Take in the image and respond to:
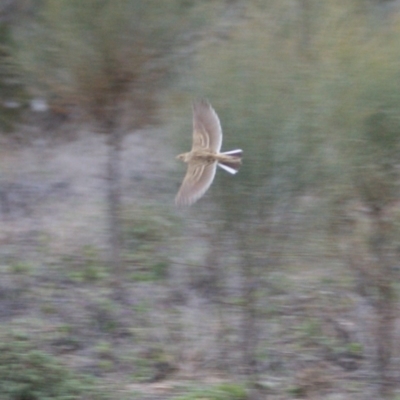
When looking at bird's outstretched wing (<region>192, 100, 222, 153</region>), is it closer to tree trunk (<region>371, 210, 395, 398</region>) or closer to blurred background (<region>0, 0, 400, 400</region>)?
blurred background (<region>0, 0, 400, 400</region>)

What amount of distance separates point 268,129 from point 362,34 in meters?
1.05

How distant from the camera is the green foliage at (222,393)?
7.03m

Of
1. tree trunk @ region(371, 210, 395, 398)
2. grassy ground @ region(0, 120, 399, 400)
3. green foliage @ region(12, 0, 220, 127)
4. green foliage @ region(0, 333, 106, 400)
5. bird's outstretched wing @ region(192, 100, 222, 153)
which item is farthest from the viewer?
green foliage @ region(12, 0, 220, 127)

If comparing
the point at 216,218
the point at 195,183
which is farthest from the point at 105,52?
the point at 195,183

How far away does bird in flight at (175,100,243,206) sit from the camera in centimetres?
509

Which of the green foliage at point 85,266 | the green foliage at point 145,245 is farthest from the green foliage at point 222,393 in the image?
the green foliage at point 85,266

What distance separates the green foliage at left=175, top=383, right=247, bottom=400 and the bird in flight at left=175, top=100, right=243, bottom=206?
7.96 ft

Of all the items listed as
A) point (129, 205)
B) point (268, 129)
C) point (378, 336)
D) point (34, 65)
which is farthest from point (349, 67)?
point (129, 205)

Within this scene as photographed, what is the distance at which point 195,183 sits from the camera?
520 cm

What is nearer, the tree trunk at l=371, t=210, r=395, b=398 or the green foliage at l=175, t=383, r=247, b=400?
the tree trunk at l=371, t=210, r=395, b=398

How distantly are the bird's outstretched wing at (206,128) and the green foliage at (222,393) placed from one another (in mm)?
2662

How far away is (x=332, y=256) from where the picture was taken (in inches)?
257

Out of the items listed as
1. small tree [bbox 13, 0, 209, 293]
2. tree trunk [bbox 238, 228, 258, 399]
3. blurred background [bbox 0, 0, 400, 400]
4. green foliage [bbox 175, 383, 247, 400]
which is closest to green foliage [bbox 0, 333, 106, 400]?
blurred background [bbox 0, 0, 400, 400]

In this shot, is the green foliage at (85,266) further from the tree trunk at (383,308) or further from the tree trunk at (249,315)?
the tree trunk at (383,308)
